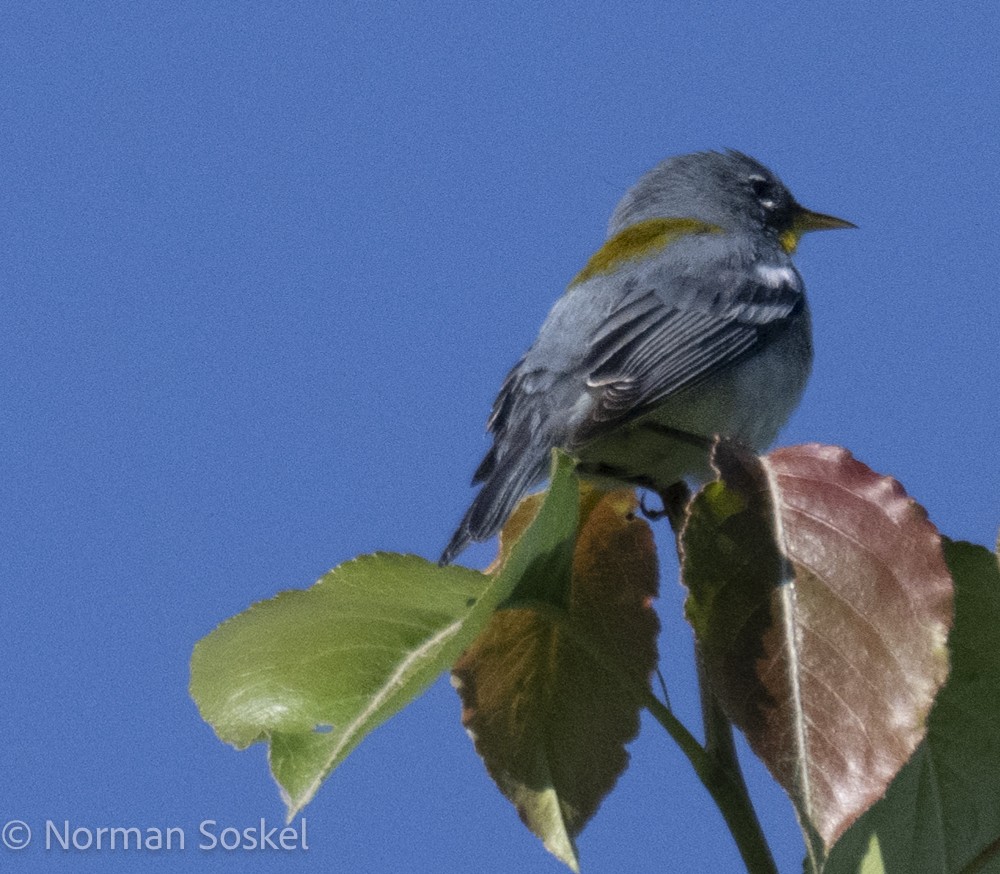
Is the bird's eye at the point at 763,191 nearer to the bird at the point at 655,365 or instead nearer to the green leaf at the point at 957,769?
the bird at the point at 655,365

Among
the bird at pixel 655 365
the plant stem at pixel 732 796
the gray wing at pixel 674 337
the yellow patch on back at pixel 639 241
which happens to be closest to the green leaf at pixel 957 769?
the plant stem at pixel 732 796

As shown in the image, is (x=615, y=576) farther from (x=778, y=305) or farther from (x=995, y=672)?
(x=778, y=305)

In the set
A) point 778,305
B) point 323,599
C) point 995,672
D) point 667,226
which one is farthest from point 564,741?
point 667,226

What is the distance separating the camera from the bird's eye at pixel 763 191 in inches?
153

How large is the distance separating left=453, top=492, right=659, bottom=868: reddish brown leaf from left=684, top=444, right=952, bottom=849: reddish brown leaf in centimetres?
29

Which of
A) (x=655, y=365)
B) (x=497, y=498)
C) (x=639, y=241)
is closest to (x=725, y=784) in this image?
(x=497, y=498)

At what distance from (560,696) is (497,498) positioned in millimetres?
1030

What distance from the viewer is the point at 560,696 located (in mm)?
1544

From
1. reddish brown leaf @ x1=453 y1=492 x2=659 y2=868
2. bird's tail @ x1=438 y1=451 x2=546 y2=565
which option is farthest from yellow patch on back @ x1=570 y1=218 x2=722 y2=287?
reddish brown leaf @ x1=453 y1=492 x2=659 y2=868

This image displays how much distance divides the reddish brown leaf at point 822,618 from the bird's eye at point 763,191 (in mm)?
2700

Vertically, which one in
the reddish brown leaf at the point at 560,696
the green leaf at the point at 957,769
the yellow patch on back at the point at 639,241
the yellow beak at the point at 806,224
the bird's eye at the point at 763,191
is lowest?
the green leaf at the point at 957,769

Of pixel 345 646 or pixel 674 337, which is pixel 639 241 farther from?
pixel 345 646

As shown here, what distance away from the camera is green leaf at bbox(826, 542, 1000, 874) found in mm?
1317

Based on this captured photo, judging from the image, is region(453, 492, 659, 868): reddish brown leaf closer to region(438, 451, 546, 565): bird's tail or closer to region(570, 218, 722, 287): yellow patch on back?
region(438, 451, 546, 565): bird's tail
